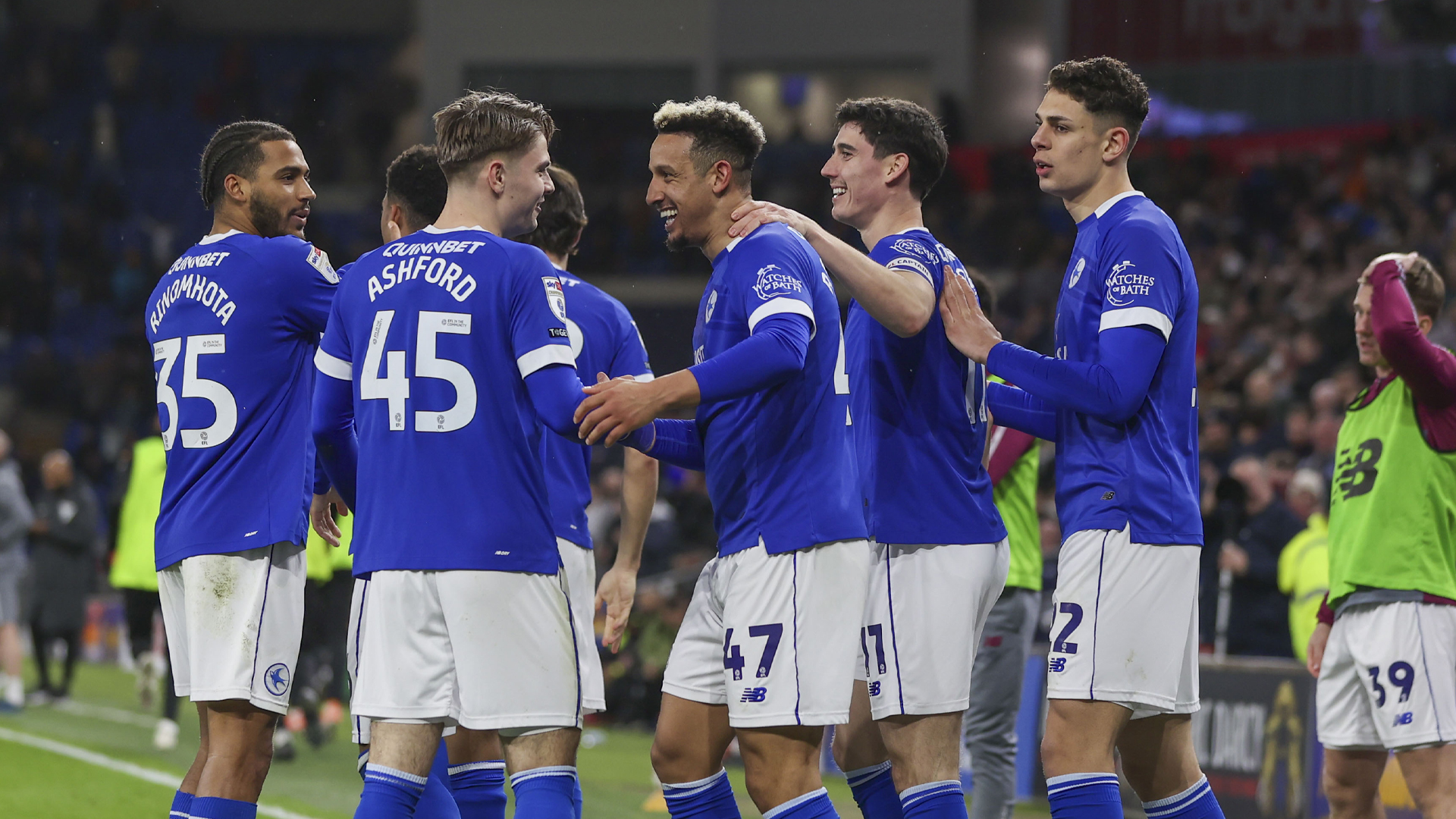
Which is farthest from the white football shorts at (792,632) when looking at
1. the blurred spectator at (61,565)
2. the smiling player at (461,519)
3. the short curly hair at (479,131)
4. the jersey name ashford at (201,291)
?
the blurred spectator at (61,565)

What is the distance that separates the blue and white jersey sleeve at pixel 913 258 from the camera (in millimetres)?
4727

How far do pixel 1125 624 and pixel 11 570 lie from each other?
12.0 metres

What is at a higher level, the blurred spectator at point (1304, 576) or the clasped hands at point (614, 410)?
the clasped hands at point (614, 410)

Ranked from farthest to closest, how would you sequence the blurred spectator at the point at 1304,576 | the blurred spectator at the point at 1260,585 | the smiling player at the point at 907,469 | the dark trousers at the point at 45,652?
the dark trousers at the point at 45,652 → the blurred spectator at the point at 1260,585 → the blurred spectator at the point at 1304,576 → the smiling player at the point at 907,469

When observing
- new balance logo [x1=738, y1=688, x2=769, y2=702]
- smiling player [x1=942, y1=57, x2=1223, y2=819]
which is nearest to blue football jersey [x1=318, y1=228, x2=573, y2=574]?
new balance logo [x1=738, y1=688, x2=769, y2=702]

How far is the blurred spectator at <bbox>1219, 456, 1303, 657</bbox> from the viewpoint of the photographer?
34.8 ft

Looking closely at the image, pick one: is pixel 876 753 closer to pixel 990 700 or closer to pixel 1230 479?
pixel 990 700

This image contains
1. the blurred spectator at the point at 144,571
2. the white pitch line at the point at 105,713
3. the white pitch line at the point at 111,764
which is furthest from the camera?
the white pitch line at the point at 105,713

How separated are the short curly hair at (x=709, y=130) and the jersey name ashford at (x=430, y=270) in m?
0.84

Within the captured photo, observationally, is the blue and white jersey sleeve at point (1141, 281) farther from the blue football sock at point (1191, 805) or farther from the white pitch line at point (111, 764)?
the white pitch line at point (111, 764)

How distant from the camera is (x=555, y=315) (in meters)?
4.14

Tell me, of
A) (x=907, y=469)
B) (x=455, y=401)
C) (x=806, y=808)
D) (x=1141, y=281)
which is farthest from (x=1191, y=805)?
(x=455, y=401)

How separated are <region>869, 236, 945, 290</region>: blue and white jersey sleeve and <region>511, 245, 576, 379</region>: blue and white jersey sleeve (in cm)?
117

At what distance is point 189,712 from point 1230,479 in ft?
30.1
